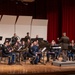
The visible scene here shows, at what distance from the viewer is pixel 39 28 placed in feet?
64.6

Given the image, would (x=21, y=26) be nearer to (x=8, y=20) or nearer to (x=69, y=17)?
(x=8, y=20)

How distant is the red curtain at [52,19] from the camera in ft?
65.4

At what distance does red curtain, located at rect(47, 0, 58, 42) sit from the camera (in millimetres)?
19938

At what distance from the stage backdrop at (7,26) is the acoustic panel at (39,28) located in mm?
1841

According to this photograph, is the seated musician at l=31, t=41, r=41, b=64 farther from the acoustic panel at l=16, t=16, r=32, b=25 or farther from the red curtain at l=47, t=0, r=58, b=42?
the red curtain at l=47, t=0, r=58, b=42

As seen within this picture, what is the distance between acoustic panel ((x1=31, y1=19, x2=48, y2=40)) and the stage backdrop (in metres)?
1.84

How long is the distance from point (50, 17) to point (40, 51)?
9164 millimetres

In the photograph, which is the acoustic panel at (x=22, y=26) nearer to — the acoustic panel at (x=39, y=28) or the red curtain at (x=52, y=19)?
the acoustic panel at (x=39, y=28)

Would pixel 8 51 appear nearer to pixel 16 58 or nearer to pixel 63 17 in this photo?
pixel 16 58

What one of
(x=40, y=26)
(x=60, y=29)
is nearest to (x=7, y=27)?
(x=40, y=26)

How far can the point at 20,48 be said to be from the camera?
11.2 metres

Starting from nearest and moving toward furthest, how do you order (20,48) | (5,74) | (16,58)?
(5,74)
(20,48)
(16,58)

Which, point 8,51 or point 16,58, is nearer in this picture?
point 8,51

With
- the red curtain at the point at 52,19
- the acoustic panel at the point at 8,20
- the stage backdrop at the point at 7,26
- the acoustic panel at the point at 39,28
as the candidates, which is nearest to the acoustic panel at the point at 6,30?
the stage backdrop at the point at 7,26
